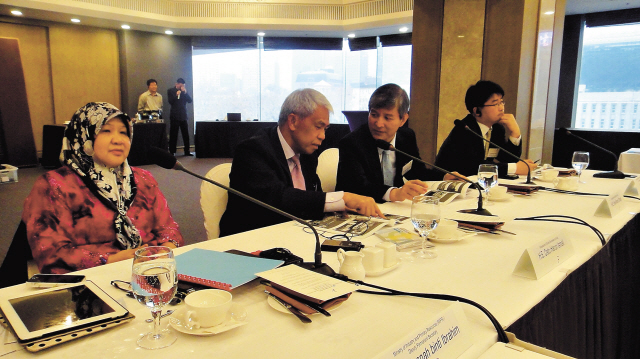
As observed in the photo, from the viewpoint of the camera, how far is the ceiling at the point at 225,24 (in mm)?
7070

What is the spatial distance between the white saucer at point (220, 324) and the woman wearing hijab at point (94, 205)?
0.68 metres

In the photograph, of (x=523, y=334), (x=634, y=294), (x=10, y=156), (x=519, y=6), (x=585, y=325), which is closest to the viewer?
(x=523, y=334)

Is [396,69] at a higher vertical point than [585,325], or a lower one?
higher

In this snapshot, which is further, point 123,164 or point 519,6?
point 519,6

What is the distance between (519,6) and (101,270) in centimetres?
431

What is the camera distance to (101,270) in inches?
42.2

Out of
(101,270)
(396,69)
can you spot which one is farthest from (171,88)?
(101,270)

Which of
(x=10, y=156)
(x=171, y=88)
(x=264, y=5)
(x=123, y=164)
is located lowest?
(x=10, y=156)

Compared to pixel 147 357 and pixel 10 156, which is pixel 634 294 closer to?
pixel 147 357

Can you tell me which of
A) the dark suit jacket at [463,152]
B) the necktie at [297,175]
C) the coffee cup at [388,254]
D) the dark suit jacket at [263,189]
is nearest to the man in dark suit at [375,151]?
the necktie at [297,175]

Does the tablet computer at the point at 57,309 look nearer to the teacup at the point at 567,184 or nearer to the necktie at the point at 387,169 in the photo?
the necktie at the point at 387,169

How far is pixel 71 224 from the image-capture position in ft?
4.87

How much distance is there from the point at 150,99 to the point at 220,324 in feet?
29.4

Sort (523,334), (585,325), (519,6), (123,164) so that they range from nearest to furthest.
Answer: (523,334) < (585,325) < (123,164) < (519,6)
